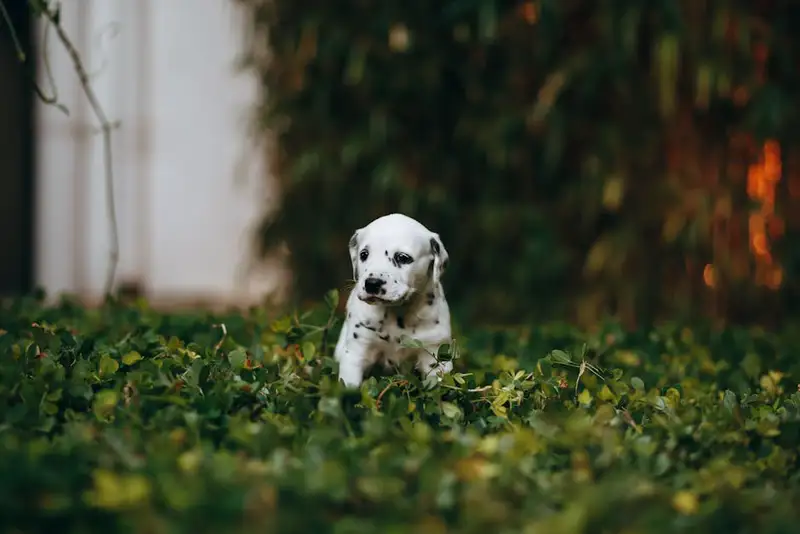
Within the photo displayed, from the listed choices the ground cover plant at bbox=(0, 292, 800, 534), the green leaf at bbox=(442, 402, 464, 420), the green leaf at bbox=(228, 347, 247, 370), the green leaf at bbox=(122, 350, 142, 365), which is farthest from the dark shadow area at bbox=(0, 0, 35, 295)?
the green leaf at bbox=(442, 402, 464, 420)

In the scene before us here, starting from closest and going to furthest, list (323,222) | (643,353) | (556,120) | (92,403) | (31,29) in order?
(92,403) → (643,353) → (556,120) → (323,222) → (31,29)

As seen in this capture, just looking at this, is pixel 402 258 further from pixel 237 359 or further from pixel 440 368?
pixel 237 359

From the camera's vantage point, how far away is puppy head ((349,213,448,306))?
214 cm

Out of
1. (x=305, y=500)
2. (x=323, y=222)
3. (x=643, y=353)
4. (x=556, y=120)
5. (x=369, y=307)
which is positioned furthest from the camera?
(x=323, y=222)

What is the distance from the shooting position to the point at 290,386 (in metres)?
2.11

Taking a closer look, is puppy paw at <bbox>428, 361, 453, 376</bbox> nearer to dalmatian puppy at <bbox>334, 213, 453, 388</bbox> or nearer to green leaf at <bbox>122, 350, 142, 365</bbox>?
dalmatian puppy at <bbox>334, 213, 453, 388</bbox>

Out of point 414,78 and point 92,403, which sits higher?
point 414,78

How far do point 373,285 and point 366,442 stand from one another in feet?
1.59

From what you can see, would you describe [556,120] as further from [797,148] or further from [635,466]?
[635,466]

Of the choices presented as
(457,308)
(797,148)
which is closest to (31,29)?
(457,308)

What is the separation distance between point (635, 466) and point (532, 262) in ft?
9.80

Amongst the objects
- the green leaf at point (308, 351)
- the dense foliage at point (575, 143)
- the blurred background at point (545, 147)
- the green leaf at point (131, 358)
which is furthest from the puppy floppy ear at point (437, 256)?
the dense foliage at point (575, 143)

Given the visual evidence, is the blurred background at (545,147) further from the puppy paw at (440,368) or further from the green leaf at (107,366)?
the green leaf at (107,366)

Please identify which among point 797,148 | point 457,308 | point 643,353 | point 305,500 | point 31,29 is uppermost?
point 31,29
